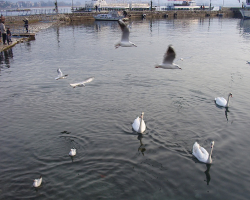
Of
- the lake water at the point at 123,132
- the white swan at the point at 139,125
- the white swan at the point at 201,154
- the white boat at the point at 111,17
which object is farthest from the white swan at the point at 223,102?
the white boat at the point at 111,17

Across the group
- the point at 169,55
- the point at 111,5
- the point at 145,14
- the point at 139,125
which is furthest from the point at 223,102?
the point at 111,5

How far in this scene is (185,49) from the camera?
Result: 31688mm

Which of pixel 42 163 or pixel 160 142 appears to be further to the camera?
pixel 160 142

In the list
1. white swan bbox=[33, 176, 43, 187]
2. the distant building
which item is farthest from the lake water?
the distant building

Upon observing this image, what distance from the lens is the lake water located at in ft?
28.9

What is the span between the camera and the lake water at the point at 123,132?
28.9 feet

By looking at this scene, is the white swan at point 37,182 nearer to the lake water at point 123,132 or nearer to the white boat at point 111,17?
the lake water at point 123,132

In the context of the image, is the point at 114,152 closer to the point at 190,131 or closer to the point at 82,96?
the point at 190,131

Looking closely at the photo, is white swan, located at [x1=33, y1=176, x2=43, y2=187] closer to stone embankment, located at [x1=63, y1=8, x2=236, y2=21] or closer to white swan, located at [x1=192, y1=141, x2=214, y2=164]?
white swan, located at [x1=192, y1=141, x2=214, y2=164]

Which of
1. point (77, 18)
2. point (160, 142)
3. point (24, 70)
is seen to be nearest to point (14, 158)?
point (160, 142)

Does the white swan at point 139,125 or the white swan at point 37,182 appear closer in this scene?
the white swan at point 37,182

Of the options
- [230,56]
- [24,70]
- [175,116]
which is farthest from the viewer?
[230,56]

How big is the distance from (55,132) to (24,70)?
1236 centimetres

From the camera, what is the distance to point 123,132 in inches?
483
